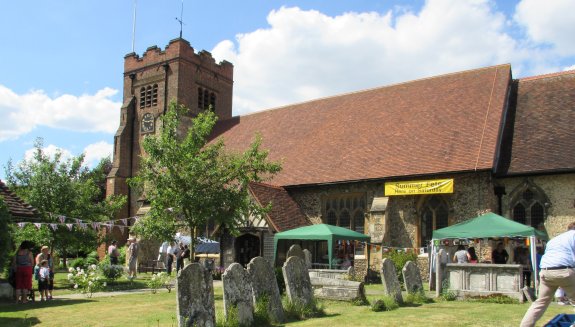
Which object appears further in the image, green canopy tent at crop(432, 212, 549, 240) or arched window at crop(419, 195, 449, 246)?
arched window at crop(419, 195, 449, 246)

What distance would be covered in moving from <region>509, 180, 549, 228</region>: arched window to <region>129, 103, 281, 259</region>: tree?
1003cm

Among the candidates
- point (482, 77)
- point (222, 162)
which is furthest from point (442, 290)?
point (482, 77)

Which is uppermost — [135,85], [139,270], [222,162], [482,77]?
[135,85]

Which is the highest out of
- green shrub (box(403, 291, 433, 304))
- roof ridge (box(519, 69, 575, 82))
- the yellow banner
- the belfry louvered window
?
the belfry louvered window

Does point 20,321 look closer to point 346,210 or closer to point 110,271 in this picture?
point 110,271

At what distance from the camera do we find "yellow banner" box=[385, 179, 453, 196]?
20344 millimetres

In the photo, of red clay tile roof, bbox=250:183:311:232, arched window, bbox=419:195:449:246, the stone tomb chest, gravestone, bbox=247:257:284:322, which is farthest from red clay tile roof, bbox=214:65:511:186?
gravestone, bbox=247:257:284:322

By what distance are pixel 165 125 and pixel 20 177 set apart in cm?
902

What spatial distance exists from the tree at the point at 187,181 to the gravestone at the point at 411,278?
17.2ft

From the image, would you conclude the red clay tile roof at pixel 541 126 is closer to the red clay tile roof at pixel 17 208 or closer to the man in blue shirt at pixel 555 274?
the man in blue shirt at pixel 555 274

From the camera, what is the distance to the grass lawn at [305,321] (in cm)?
987

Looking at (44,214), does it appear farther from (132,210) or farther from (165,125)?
(132,210)

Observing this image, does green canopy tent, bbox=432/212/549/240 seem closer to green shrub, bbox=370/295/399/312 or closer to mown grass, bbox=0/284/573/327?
mown grass, bbox=0/284/573/327

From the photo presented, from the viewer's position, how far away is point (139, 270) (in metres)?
27.3
